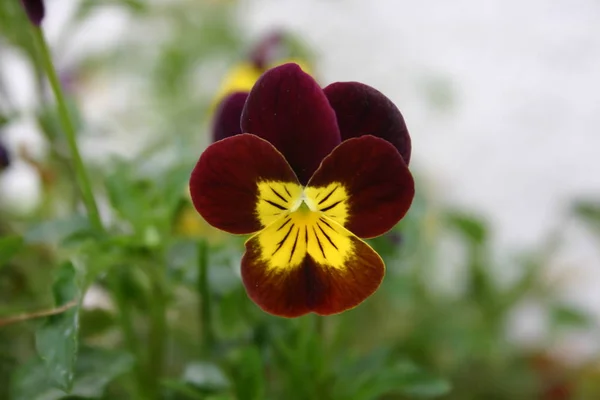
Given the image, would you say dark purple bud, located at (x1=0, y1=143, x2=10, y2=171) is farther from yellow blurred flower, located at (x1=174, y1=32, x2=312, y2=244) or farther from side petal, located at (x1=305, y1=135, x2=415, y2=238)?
side petal, located at (x1=305, y1=135, x2=415, y2=238)

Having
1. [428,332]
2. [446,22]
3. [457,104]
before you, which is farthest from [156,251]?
[446,22]

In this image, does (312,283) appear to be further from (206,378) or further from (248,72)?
(248,72)

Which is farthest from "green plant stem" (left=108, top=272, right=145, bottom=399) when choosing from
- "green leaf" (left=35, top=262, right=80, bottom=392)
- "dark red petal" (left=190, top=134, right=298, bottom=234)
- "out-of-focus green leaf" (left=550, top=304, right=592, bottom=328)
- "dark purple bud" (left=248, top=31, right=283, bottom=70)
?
"out-of-focus green leaf" (left=550, top=304, right=592, bottom=328)

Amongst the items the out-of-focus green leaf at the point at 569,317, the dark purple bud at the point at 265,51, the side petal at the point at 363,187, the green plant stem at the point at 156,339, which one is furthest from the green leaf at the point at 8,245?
the out-of-focus green leaf at the point at 569,317

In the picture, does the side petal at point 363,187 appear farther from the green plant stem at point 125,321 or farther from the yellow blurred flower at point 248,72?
the yellow blurred flower at point 248,72

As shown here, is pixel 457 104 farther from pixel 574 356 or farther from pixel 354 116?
pixel 354 116

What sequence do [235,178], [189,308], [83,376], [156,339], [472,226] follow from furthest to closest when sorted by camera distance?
1. [189,308]
2. [472,226]
3. [156,339]
4. [83,376]
5. [235,178]

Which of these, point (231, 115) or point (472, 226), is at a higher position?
point (472, 226)

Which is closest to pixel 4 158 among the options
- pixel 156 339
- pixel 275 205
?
pixel 156 339

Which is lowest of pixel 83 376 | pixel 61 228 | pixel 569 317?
pixel 83 376
